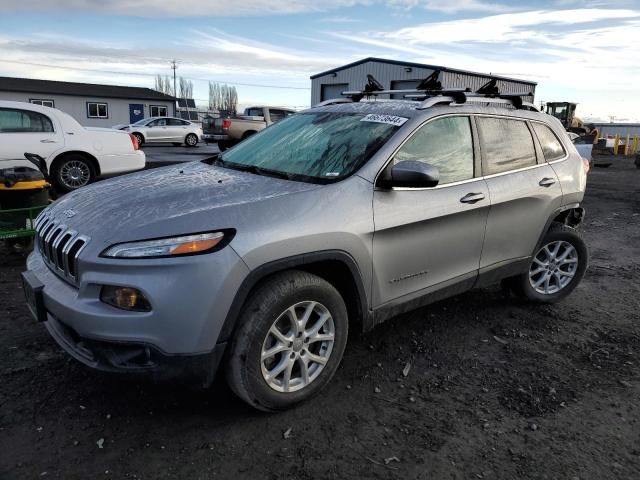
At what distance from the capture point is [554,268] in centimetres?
448

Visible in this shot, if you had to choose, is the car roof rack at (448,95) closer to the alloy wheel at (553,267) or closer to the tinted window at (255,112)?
the alloy wheel at (553,267)

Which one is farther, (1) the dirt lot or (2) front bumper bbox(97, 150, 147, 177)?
(2) front bumper bbox(97, 150, 147, 177)

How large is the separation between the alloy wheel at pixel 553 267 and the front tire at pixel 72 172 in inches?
292

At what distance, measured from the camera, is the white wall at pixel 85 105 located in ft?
116

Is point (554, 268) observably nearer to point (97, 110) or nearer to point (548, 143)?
point (548, 143)

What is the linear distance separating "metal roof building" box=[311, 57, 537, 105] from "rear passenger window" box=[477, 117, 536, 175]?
21496mm

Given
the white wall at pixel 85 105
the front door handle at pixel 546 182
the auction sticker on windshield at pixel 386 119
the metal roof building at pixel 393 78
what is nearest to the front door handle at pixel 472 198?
the auction sticker on windshield at pixel 386 119

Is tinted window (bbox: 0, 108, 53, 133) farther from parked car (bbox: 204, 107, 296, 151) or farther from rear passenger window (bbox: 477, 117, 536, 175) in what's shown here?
parked car (bbox: 204, 107, 296, 151)

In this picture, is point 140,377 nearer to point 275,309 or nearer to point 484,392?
point 275,309

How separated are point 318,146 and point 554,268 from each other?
2.52 meters

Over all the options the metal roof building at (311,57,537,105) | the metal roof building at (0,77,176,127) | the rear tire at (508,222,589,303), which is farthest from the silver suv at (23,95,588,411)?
the metal roof building at (0,77,176,127)

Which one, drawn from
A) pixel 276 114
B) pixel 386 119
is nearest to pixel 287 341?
pixel 386 119

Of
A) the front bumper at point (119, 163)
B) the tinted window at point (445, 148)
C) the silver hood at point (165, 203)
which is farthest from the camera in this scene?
the front bumper at point (119, 163)

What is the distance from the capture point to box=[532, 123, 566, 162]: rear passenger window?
420 centimetres
